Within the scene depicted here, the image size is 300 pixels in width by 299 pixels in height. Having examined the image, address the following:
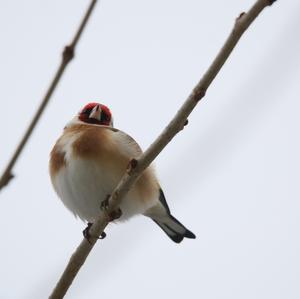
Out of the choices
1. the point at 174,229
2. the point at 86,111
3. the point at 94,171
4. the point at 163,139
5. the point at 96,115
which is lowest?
the point at 174,229

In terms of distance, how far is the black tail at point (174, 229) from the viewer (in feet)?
18.7

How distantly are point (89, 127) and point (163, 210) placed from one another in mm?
1136

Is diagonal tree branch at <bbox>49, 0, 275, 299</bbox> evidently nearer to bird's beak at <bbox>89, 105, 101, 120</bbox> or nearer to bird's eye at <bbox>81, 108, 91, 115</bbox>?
bird's beak at <bbox>89, 105, 101, 120</bbox>

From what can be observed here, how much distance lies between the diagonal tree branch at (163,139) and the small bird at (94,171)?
1.08 metres

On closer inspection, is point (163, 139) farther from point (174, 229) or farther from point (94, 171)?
point (174, 229)

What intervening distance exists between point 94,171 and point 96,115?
1.48 m

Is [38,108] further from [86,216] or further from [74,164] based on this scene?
[86,216]

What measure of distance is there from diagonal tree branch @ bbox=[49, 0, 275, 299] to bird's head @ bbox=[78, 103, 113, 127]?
2542 millimetres

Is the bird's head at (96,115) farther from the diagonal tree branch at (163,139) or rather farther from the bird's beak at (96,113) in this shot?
the diagonal tree branch at (163,139)

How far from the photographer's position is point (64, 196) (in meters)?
4.87

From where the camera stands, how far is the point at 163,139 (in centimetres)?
255

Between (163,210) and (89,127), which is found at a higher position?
(89,127)

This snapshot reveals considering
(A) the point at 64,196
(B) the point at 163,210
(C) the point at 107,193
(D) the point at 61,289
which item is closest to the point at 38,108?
(D) the point at 61,289

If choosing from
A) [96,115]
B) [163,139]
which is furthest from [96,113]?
[163,139]
